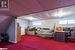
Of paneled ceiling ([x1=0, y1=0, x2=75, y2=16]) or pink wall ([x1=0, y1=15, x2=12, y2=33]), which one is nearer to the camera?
paneled ceiling ([x1=0, y1=0, x2=75, y2=16])

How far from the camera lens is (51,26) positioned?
41.7 feet

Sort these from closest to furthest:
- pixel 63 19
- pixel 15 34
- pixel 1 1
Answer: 1. pixel 1 1
2. pixel 15 34
3. pixel 63 19

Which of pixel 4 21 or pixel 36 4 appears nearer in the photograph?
pixel 36 4

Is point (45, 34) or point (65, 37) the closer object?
point (65, 37)

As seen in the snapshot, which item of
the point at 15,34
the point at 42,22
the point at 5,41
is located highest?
the point at 42,22

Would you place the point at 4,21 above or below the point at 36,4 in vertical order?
below

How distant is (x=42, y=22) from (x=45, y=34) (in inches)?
78.9

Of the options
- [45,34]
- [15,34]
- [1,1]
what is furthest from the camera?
[45,34]

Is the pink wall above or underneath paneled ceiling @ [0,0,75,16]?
underneath

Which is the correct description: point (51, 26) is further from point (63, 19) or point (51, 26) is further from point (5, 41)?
point (5, 41)

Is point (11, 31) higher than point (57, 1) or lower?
lower

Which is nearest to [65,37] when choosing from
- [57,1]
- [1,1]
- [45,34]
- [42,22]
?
[45,34]

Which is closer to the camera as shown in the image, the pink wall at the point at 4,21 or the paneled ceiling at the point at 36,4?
the paneled ceiling at the point at 36,4

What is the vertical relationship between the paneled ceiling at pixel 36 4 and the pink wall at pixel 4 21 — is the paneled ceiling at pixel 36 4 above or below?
above
